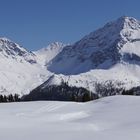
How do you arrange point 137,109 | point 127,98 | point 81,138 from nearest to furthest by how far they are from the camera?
point 81,138, point 137,109, point 127,98

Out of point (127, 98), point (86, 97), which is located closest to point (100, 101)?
point (127, 98)

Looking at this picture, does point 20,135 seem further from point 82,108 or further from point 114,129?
point 82,108

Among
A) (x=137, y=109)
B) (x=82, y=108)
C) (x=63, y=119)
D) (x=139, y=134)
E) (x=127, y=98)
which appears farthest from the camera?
(x=127, y=98)

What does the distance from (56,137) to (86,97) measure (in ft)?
280

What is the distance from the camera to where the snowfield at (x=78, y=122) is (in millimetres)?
20484

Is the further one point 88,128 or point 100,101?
point 100,101

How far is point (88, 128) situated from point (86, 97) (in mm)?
82412

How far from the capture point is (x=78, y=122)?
25297mm

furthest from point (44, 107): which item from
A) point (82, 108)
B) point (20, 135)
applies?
point (20, 135)

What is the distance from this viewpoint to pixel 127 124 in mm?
24359

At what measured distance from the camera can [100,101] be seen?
35.7 meters

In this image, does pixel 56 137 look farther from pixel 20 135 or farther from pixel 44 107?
pixel 44 107

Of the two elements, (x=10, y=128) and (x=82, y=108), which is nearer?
(x=10, y=128)

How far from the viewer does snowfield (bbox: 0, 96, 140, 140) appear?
806 inches
